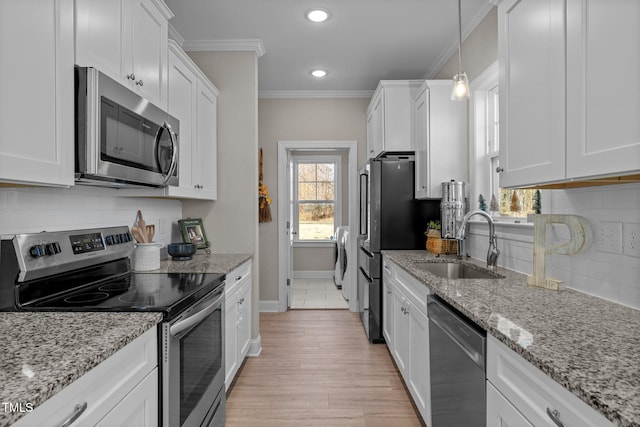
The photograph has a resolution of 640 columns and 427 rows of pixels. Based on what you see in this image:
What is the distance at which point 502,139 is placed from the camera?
1.78 meters

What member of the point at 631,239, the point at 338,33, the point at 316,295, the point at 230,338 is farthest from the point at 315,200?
the point at 631,239

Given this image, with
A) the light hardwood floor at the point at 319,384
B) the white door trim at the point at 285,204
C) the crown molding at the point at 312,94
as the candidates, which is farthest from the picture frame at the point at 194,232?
the crown molding at the point at 312,94

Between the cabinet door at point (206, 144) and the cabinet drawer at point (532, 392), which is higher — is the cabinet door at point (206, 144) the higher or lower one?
Answer: the higher one

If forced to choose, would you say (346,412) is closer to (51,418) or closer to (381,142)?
(51,418)

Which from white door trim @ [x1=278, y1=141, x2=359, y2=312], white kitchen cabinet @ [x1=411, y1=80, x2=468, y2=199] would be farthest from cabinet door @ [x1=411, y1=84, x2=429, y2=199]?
white door trim @ [x1=278, y1=141, x2=359, y2=312]

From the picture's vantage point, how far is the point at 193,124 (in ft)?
8.84

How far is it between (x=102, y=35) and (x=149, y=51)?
0.47 metres

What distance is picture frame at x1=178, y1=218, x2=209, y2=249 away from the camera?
2.93 m

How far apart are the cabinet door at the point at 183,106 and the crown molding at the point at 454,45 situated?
1.98m

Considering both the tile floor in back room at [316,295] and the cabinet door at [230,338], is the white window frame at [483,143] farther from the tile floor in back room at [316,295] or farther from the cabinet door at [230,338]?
the tile floor in back room at [316,295]

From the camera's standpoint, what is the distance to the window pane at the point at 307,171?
262 inches

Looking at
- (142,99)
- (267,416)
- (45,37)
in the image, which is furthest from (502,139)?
(267,416)

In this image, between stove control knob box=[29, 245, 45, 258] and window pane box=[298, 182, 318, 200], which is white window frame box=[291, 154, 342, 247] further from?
stove control knob box=[29, 245, 45, 258]

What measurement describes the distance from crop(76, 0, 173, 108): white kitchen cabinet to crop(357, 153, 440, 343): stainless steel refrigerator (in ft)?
6.27
